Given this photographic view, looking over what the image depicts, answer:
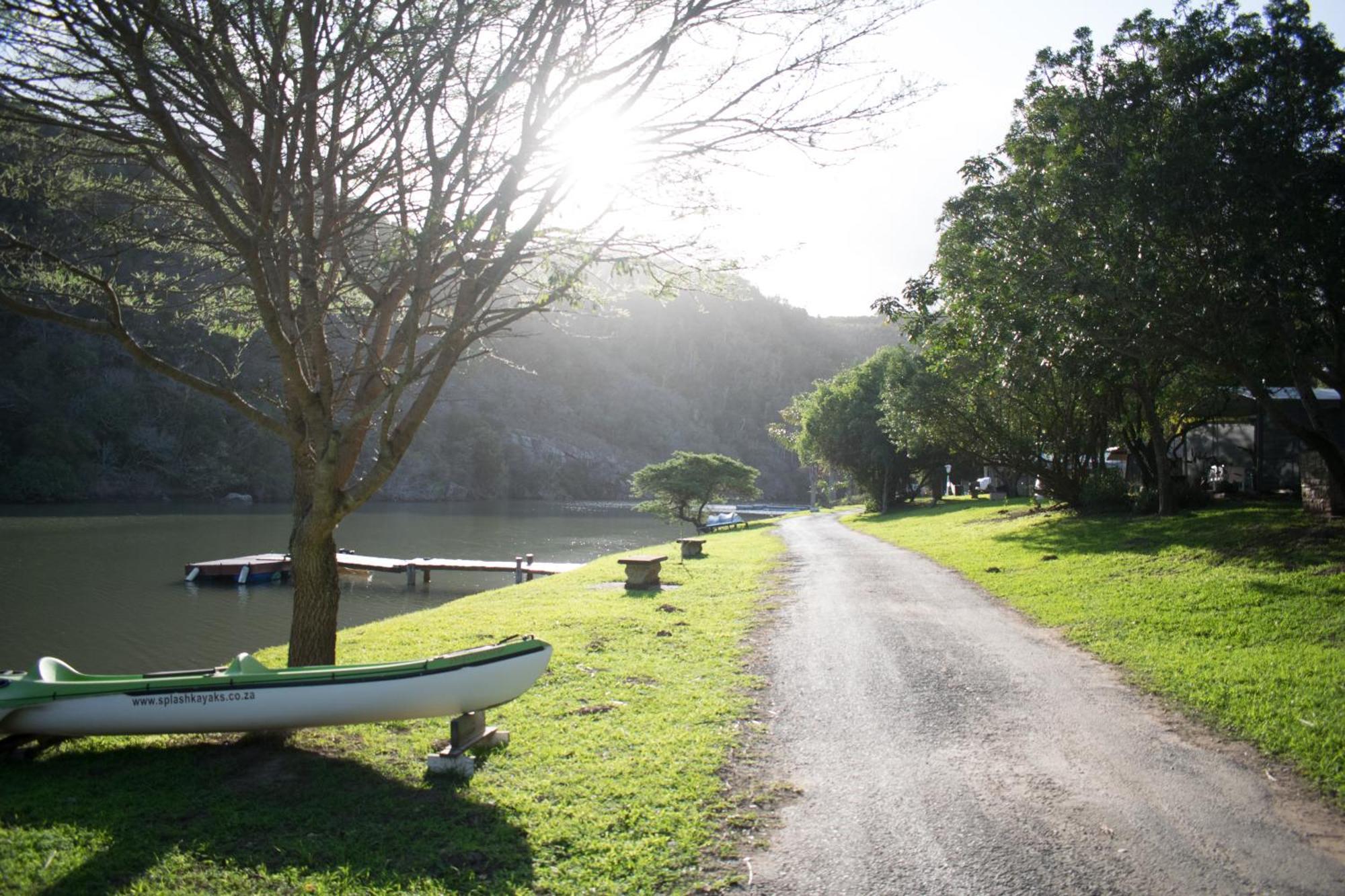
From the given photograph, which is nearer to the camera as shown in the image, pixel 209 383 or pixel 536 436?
pixel 209 383

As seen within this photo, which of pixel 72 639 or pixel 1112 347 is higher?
pixel 1112 347

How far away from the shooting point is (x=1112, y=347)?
14094 millimetres

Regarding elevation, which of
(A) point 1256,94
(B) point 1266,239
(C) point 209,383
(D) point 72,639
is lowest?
(D) point 72,639

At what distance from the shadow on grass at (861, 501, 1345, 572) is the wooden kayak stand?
1040 centimetres

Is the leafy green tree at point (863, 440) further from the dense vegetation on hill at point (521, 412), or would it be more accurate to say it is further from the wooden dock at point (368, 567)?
the wooden dock at point (368, 567)

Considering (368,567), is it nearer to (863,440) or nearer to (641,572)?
(641,572)

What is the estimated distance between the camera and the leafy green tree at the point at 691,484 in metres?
43.3

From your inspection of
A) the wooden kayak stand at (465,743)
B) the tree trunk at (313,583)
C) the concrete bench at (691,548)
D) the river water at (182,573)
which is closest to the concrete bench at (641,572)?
the concrete bench at (691,548)

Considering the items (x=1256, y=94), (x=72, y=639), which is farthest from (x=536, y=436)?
(x=1256, y=94)

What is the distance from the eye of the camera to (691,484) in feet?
142

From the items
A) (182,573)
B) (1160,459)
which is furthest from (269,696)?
(182,573)

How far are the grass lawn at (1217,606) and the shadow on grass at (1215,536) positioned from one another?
5 cm

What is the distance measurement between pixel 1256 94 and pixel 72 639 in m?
24.2

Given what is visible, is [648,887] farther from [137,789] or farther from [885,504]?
[885,504]
